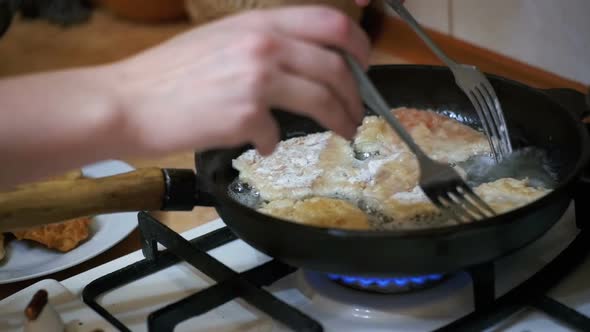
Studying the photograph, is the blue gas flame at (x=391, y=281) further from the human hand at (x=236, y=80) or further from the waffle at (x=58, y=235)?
the waffle at (x=58, y=235)

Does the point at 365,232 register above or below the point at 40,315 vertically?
above

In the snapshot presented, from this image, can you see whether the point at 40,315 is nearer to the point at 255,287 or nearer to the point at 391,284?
the point at 255,287

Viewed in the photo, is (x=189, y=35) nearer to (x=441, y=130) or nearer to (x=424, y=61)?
(x=441, y=130)

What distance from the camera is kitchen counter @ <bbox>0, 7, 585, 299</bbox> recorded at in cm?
122

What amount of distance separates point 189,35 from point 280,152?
14.2 inches

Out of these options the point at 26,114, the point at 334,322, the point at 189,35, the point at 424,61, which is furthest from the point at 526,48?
the point at 26,114

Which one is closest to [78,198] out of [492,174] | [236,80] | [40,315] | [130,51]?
[40,315]

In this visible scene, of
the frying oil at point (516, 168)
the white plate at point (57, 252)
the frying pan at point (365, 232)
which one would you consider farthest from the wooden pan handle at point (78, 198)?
the frying oil at point (516, 168)

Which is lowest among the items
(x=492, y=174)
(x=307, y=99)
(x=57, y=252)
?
(x=57, y=252)

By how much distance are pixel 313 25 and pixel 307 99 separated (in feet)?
0.21

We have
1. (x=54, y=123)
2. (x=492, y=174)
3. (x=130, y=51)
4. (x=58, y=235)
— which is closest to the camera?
(x=54, y=123)

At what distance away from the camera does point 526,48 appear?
1255mm

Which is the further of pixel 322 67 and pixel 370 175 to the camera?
pixel 370 175

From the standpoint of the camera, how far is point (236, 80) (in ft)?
1.88
